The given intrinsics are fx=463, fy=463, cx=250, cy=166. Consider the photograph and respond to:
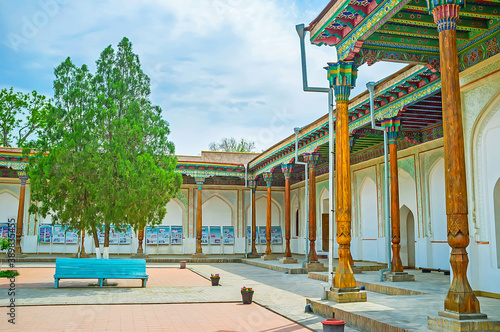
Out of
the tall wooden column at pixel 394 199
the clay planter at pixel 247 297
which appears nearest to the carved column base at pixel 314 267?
the tall wooden column at pixel 394 199

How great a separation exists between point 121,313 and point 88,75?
7417mm

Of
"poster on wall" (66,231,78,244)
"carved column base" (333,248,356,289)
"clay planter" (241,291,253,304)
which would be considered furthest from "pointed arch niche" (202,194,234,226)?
"carved column base" (333,248,356,289)

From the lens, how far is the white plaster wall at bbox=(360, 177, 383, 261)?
61.0 feet

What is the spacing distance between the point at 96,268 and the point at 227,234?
1590 cm

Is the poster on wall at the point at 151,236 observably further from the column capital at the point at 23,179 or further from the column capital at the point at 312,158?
the column capital at the point at 312,158

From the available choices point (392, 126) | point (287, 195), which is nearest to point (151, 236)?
point (287, 195)

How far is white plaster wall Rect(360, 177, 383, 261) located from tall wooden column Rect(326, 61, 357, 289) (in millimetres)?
10541

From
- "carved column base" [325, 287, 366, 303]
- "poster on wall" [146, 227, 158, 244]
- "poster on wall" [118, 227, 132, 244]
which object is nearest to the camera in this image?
"carved column base" [325, 287, 366, 303]

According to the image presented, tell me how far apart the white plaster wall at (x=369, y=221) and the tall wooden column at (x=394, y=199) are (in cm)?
649

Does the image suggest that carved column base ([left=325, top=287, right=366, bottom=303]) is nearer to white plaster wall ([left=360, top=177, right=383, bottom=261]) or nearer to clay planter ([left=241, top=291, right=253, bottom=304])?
clay planter ([left=241, top=291, right=253, bottom=304])

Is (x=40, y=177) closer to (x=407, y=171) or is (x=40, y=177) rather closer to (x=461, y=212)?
(x=461, y=212)

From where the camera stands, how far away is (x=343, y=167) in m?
8.43

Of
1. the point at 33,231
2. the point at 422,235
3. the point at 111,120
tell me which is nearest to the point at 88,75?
the point at 111,120

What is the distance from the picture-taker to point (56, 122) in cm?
1232
